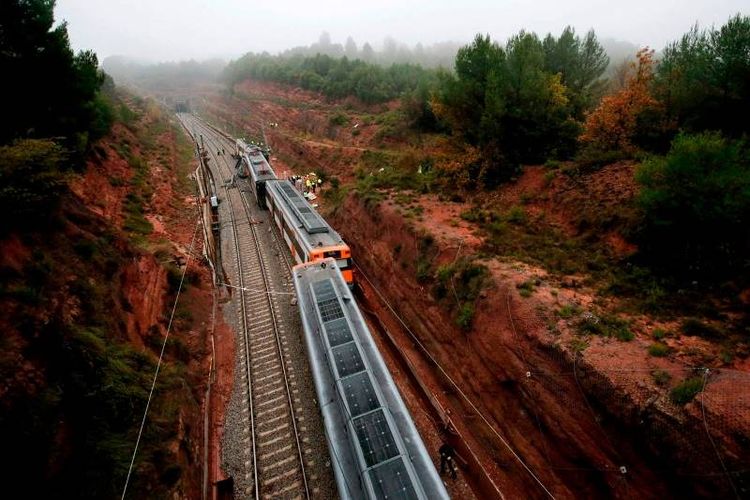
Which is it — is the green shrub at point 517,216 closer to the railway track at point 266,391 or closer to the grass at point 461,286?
the grass at point 461,286

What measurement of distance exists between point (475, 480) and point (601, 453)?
4.35 meters

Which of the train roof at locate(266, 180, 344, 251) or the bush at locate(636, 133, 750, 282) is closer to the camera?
the bush at locate(636, 133, 750, 282)

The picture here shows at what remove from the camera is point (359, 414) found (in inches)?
428

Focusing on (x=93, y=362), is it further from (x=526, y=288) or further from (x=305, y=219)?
(x=526, y=288)

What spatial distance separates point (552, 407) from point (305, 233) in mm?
15349

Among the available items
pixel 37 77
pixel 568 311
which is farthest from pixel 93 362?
pixel 37 77

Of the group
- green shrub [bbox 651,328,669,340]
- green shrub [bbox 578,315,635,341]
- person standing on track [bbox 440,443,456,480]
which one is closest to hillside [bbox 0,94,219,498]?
person standing on track [bbox 440,443,456,480]

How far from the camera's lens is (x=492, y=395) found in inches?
572

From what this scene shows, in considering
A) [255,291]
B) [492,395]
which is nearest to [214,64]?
[255,291]

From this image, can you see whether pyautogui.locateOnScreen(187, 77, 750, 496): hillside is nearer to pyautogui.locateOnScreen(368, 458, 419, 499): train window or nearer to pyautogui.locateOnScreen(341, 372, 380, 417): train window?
pyautogui.locateOnScreen(341, 372, 380, 417): train window

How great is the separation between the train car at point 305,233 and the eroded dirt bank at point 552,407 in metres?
4.83

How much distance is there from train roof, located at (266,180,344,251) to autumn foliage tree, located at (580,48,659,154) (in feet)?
55.1

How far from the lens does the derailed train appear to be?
784 inches

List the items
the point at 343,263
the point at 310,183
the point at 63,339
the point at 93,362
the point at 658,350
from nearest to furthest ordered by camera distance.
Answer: the point at 63,339
the point at 658,350
the point at 93,362
the point at 343,263
the point at 310,183
